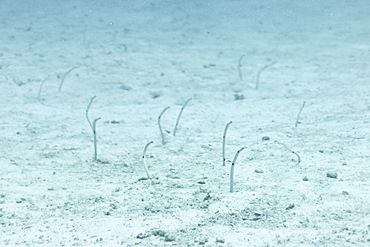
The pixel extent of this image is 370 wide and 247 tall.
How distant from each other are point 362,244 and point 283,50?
246 inches

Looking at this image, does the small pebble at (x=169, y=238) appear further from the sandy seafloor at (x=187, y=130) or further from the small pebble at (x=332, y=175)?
the small pebble at (x=332, y=175)

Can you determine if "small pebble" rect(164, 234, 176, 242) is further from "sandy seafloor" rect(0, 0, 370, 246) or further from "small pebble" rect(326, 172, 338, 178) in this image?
"small pebble" rect(326, 172, 338, 178)

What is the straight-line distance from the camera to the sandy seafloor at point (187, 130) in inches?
101

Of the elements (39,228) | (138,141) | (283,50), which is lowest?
(39,228)

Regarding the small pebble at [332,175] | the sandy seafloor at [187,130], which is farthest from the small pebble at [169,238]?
the small pebble at [332,175]

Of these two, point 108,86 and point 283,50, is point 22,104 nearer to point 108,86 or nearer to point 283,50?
point 108,86

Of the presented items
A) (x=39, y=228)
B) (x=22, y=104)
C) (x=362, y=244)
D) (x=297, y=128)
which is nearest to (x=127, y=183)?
(x=39, y=228)

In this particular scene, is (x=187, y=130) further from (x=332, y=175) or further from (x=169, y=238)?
(x=169, y=238)

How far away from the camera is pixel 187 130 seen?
4.70m

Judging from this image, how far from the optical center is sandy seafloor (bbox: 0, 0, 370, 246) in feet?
8.38

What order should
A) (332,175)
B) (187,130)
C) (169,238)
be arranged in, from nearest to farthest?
(169,238), (332,175), (187,130)

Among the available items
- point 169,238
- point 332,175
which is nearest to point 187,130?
point 332,175

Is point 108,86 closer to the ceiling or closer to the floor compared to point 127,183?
closer to the ceiling

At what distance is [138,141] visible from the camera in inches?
172
